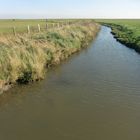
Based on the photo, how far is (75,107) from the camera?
14.9m

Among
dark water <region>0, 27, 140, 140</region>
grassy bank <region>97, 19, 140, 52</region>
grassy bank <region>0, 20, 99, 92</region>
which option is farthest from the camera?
grassy bank <region>97, 19, 140, 52</region>

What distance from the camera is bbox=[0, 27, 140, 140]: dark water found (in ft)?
39.4

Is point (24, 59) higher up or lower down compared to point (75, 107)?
higher up

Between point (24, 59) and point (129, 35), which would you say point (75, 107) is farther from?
point (129, 35)

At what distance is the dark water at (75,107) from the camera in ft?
39.4

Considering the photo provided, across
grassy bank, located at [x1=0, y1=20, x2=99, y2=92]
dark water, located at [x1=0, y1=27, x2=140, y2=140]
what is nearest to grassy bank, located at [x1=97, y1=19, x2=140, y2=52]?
grassy bank, located at [x1=0, y1=20, x2=99, y2=92]

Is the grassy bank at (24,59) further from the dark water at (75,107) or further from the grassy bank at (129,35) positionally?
the grassy bank at (129,35)

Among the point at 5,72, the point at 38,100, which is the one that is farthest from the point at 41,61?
the point at 38,100

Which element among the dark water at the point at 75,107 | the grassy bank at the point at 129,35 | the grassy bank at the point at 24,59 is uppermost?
the grassy bank at the point at 24,59

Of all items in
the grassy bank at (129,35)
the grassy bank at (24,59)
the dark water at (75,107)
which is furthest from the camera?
the grassy bank at (129,35)

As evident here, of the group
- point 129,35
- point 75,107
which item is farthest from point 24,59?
point 129,35

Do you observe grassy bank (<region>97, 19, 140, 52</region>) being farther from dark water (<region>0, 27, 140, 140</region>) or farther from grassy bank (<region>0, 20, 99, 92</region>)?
dark water (<region>0, 27, 140, 140</region>)

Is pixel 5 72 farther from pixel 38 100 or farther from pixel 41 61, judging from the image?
pixel 41 61

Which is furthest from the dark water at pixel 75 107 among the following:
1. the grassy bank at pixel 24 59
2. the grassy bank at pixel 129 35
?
the grassy bank at pixel 129 35
